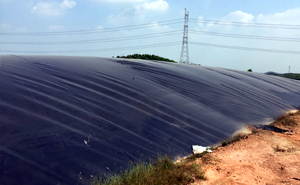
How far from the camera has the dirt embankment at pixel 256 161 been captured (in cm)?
399

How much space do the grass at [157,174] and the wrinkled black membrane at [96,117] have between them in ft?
0.71

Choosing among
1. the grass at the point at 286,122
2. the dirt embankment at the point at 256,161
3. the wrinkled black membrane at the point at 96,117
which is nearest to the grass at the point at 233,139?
the dirt embankment at the point at 256,161

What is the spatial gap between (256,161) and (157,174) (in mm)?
2325

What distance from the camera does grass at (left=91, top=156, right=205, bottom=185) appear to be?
11.2 ft

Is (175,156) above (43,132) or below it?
below

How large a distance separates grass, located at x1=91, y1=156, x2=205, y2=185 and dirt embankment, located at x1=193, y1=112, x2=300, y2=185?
0.20 metres

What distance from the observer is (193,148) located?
16.0 ft

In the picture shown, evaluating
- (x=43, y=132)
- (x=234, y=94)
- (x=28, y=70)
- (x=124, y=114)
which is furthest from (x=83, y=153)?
(x=234, y=94)

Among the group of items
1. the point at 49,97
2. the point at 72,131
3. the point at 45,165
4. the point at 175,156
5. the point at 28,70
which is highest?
the point at 28,70

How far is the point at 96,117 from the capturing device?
4.86 metres

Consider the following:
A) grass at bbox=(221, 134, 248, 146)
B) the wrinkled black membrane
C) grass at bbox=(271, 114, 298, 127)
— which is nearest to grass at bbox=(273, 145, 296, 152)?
grass at bbox=(221, 134, 248, 146)

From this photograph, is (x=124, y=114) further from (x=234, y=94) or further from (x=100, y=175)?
(x=234, y=94)

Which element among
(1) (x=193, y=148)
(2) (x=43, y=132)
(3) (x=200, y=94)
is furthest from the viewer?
(3) (x=200, y=94)

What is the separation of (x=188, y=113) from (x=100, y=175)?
11.3 ft
